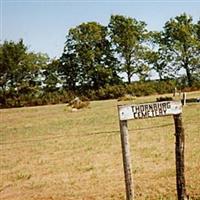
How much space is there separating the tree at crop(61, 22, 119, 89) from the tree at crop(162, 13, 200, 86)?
335 inches

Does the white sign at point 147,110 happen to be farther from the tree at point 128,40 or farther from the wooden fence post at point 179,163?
the tree at point 128,40

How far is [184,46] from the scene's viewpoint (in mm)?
66375

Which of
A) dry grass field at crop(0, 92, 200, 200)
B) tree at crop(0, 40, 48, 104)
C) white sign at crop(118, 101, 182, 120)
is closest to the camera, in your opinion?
white sign at crop(118, 101, 182, 120)

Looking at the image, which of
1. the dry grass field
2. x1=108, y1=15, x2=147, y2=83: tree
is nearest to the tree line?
x1=108, y1=15, x2=147, y2=83: tree

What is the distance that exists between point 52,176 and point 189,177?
3086mm

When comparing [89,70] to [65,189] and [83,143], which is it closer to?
[83,143]

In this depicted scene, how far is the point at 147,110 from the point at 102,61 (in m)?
60.2

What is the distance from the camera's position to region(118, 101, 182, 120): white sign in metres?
6.65

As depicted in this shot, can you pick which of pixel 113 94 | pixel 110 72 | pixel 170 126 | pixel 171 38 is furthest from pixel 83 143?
pixel 171 38

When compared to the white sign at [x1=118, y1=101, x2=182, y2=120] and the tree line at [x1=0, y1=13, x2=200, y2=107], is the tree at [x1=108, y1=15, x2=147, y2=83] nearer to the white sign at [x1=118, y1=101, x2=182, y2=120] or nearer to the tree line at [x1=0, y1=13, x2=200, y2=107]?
the tree line at [x1=0, y1=13, x2=200, y2=107]

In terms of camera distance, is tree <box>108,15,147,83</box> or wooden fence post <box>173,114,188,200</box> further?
tree <box>108,15,147,83</box>

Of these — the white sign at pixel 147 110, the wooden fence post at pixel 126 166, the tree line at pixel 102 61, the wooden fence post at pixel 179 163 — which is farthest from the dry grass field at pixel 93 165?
the tree line at pixel 102 61

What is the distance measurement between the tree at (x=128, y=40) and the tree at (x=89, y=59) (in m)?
1.32

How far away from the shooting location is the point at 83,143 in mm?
15359
